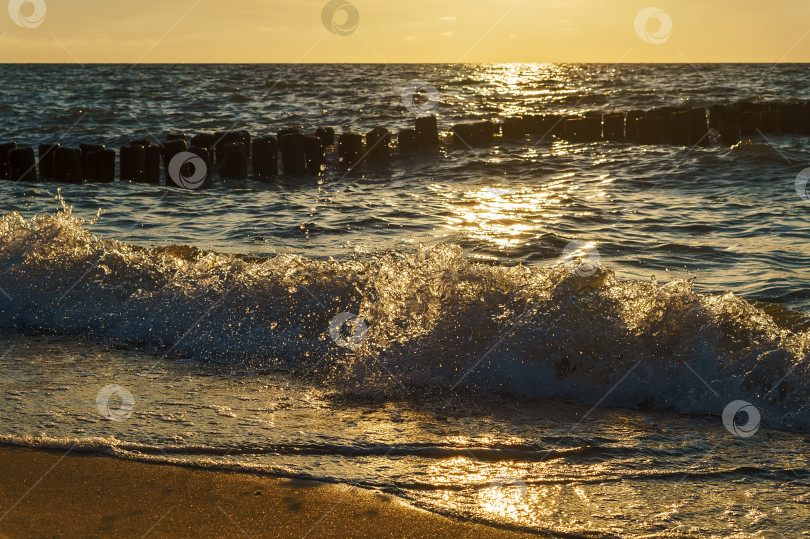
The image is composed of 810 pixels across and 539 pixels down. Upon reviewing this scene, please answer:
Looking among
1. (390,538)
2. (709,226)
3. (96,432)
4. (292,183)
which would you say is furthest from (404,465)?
(292,183)

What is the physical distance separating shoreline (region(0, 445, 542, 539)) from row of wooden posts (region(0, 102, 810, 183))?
10.2m

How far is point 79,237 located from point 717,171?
32.6 feet

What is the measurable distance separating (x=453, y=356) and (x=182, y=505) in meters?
2.22

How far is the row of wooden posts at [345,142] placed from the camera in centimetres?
1293

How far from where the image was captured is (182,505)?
3.09 metres

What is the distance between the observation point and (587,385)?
467 centimetres

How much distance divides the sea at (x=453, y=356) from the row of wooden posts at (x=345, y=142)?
3.48 m

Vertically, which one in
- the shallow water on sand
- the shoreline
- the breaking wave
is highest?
the breaking wave

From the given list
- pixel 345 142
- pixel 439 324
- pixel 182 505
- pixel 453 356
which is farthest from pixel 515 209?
pixel 182 505

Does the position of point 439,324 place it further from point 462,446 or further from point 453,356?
point 462,446

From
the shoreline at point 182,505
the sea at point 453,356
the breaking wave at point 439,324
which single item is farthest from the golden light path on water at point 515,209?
the shoreline at point 182,505

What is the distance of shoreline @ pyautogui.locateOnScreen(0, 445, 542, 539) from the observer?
9.57ft

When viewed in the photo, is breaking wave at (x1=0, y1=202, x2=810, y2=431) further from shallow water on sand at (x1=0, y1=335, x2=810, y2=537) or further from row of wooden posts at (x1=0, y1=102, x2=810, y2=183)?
row of wooden posts at (x1=0, y1=102, x2=810, y2=183)

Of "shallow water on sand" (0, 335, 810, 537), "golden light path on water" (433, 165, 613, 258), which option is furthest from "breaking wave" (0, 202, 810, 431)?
"golden light path on water" (433, 165, 613, 258)
